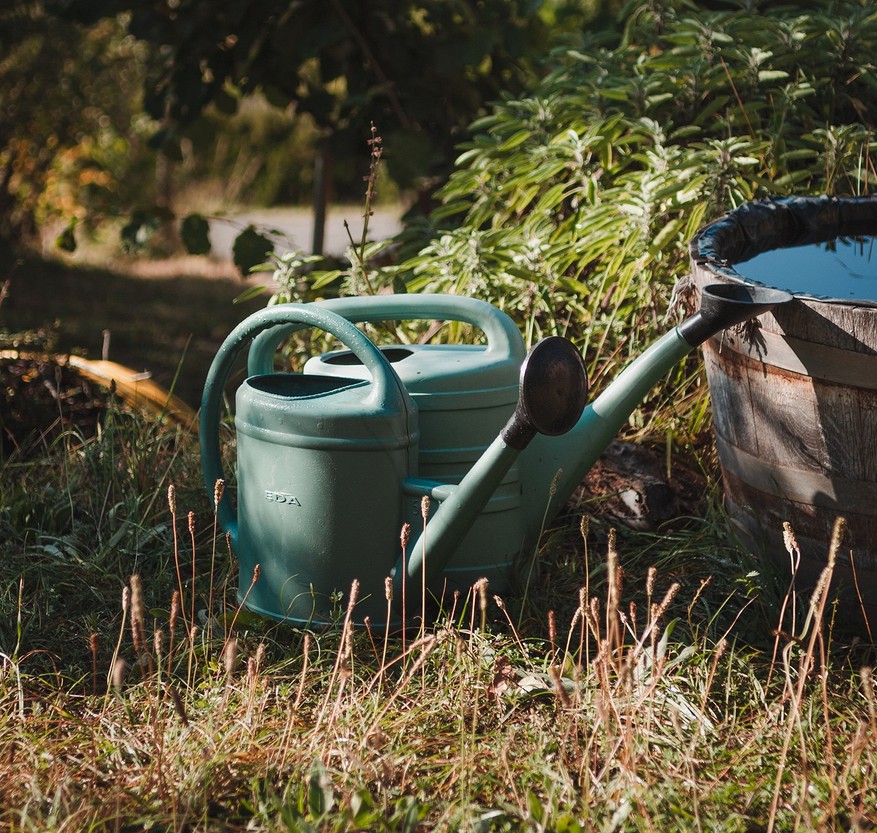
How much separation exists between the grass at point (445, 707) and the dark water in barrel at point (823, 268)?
0.57 m

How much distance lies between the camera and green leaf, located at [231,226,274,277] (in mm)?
3441

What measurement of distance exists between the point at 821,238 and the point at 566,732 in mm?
1394

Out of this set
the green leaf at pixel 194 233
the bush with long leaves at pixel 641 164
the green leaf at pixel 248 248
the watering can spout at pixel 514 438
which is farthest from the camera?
the green leaf at pixel 194 233

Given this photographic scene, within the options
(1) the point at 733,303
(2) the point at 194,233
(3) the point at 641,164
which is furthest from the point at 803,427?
(2) the point at 194,233

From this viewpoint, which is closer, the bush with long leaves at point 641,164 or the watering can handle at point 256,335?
the watering can handle at point 256,335

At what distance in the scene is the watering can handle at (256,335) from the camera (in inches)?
73.7

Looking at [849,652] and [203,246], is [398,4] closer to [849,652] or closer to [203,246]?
[203,246]

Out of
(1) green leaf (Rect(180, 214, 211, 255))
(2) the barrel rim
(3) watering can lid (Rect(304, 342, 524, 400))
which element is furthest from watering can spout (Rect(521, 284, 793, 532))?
(1) green leaf (Rect(180, 214, 211, 255))

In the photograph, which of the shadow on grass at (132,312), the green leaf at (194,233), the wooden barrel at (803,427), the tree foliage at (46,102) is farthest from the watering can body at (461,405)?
the tree foliage at (46,102)

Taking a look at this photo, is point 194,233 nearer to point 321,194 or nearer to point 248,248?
point 248,248

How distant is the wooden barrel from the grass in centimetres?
12

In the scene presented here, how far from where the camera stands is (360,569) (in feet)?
6.35

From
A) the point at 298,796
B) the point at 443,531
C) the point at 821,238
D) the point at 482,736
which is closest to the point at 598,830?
the point at 482,736

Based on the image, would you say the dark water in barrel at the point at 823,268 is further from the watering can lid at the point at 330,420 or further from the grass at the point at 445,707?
the watering can lid at the point at 330,420
